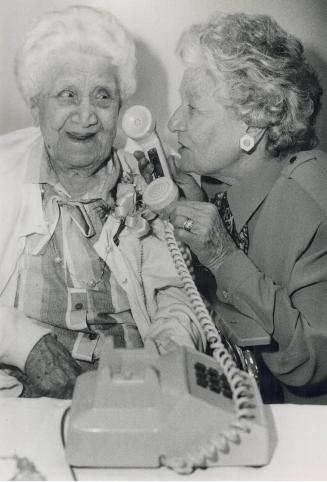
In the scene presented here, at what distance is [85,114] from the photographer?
1.20 m

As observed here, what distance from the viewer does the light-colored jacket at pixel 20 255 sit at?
1.15 metres

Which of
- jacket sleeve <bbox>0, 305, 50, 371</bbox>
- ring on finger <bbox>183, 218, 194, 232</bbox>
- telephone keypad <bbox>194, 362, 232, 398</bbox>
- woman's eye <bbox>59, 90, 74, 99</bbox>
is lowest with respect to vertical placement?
jacket sleeve <bbox>0, 305, 50, 371</bbox>

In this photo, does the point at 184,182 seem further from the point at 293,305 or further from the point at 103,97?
the point at 293,305

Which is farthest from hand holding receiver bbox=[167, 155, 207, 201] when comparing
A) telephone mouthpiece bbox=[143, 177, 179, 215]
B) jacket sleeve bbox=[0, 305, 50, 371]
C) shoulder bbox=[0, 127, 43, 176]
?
jacket sleeve bbox=[0, 305, 50, 371]

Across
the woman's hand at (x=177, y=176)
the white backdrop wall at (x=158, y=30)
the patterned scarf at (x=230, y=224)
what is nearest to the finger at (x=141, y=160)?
the woman's hand at (x=177, y=176)

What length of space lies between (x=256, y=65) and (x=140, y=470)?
889 mm

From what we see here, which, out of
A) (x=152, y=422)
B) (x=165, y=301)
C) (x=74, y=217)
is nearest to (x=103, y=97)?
(x=74, y=217)

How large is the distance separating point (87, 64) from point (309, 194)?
587 mm

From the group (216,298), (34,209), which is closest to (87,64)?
(34,209)

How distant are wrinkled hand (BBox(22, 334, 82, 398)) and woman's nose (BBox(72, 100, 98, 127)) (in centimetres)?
50

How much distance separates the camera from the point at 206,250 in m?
1.21

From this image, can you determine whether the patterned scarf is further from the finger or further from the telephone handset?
the telephone handset

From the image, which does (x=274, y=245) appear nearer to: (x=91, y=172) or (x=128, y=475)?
(x=91, y=172)

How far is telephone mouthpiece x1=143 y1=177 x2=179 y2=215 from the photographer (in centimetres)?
120
